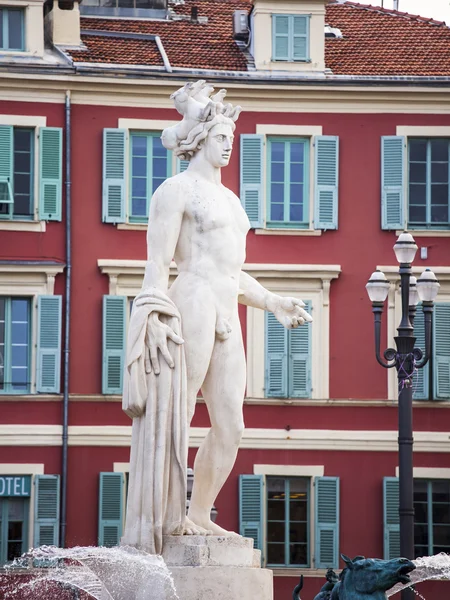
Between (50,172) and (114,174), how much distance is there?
4.01 feet

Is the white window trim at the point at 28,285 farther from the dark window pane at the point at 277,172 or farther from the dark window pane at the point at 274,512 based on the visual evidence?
the dark window pane at the point at 274,512

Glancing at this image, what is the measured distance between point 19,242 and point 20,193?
94 cm

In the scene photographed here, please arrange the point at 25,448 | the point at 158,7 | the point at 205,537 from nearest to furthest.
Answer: the point at 205,537 → the point at 25,448 → the point at 158,7

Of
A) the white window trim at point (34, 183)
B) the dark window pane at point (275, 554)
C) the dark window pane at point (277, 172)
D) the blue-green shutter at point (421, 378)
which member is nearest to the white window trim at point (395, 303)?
the blue-green shutter at point (421, 378)

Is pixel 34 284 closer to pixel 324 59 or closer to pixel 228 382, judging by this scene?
pixel 324 59

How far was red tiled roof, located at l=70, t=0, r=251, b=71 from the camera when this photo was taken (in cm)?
4000

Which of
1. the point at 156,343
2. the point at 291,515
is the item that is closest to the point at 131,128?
the point at 291,515

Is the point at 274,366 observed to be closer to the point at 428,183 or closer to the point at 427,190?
the point at 427,190

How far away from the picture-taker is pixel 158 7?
42969 millimetres

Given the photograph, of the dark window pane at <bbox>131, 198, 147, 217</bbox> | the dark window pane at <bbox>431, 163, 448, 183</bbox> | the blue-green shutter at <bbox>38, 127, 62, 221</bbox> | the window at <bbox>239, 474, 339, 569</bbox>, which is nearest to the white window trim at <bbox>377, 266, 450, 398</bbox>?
the dark window pane at <bbox>431, 163, 448, 183</bbox>

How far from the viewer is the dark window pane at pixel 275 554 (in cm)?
3844

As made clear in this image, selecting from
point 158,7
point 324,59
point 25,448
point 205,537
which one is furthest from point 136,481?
point 158,7

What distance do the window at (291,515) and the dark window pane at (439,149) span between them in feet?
21.2

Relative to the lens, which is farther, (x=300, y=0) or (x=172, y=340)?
(x=300, y=0)
